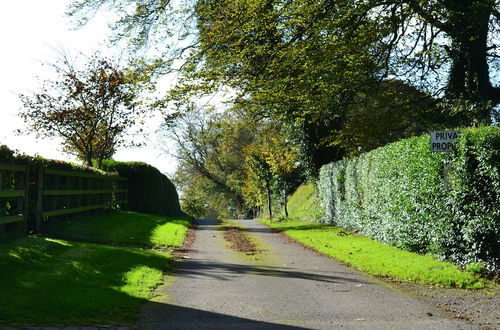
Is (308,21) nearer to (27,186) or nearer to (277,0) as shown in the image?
(277,0)

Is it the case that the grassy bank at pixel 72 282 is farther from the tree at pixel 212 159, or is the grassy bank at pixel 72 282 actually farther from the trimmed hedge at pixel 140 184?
the tree at pixel 212 159

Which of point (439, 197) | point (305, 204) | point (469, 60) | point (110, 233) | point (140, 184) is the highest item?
point (469, 60)

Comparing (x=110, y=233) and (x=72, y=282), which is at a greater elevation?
(x=110, y=233)

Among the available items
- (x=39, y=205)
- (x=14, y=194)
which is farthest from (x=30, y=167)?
(x=14, y=194)

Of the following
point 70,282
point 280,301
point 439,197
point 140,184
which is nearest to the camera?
point 280,301

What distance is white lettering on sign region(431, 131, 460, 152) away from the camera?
1016cm

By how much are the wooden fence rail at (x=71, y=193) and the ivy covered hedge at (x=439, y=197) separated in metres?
9.46

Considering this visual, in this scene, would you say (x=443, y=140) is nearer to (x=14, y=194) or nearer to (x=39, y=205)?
(x=14, y=194)

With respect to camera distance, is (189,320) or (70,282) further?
(70,282)

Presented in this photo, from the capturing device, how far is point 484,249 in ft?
30.6

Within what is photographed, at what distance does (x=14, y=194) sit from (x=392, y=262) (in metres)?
8.67

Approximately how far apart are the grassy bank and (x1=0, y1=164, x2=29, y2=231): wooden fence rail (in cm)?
114

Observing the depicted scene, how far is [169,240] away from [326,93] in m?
7.44

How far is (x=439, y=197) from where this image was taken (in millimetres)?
10703
